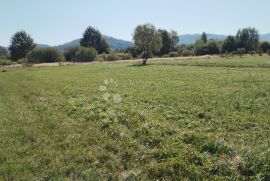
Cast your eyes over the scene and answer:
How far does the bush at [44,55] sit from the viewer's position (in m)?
120

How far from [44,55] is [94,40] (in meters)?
50.8

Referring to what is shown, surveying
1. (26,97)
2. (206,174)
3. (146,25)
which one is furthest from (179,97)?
(146,25)

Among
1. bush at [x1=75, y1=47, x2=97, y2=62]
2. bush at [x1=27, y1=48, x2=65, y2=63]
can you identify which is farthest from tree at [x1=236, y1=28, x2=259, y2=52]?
bush at [x1=27, y1=48, x2=65, y2=63]

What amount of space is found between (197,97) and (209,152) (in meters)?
11.9

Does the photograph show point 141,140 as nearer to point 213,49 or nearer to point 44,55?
point 44,55

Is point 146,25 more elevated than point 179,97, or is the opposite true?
point 146,25

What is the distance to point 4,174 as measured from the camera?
1014 cm

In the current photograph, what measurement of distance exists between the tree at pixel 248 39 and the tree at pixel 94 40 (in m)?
60.3

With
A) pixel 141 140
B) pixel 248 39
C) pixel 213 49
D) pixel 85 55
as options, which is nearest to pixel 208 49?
pixel 213 49

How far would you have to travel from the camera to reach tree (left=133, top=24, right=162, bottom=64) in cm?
8538

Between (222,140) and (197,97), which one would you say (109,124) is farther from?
(197,97)

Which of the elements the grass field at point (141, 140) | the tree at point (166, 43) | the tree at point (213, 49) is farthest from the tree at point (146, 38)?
the grass field at point (141, 140)

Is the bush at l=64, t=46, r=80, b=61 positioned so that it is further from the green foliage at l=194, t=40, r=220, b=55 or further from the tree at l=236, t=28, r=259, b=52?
the tree at l=236, t=28, r=259, b=52

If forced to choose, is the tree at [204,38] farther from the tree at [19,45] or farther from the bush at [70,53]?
the tree at [19,45]
